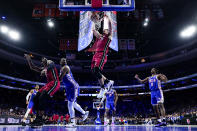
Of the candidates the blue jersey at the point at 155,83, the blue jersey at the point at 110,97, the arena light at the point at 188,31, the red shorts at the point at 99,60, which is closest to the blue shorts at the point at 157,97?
the blue jersey at the point at 155,83

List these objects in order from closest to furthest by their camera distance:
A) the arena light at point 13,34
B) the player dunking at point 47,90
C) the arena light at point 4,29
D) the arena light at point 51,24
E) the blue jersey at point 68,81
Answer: the player dunking at point 47,90, the blue jersey at point 68,81, the arena light at point 51,24, the arena light at point 4,29, the arena light at point 13,34

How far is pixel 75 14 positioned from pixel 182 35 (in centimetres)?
1522

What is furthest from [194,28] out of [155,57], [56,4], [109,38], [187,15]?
[109,38]

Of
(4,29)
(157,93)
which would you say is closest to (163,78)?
(157,93)

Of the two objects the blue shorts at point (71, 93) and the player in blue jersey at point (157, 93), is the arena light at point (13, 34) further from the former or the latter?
the player in blue jersey at point (157, 93)

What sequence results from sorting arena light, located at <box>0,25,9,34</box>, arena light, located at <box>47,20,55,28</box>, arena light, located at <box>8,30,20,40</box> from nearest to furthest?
1. arena light, located at <box>47,20,55,28</box>
2. arena light, located at <box>0,25,9,34</box>
3. arena light, located at <box>8,30,20,40</box>

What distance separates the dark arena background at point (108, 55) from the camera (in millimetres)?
10203

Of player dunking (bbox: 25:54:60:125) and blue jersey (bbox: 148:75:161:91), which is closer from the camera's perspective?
player dunking (bbox: 25:54:60:125)

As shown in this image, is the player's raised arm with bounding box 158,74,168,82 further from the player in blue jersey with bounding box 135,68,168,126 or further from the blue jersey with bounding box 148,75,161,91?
the blue jersey with bounding box 148,75,161,91

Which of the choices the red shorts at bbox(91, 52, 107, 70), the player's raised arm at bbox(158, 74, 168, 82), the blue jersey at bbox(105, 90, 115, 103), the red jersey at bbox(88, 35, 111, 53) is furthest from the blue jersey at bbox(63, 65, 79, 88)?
the blue jersey at bbox(105, 90, 115, 103)

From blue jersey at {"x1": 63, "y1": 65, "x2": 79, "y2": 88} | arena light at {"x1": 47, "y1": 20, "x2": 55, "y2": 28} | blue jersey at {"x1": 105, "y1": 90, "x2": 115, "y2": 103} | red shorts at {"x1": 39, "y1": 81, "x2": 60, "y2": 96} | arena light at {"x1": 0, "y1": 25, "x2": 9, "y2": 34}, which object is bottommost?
blue jersey at {"x1": 105, "y1": 90, "x2": 115, "y2": 103}

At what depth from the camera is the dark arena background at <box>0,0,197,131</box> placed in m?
10.2

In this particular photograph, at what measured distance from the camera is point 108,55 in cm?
2831

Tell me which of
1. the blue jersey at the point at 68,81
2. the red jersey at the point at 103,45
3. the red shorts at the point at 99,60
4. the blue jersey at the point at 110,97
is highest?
the red jersey at the point at 103,45
